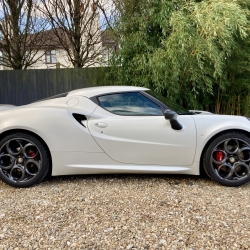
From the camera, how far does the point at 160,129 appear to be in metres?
2.37

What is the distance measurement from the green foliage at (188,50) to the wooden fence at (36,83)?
5.31ft

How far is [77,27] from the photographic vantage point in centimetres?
645

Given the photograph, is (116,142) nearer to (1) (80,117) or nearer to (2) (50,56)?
(1) (80,117)

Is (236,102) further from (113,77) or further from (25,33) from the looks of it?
(25,33)

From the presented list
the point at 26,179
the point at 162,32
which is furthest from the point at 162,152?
the point at 162,32

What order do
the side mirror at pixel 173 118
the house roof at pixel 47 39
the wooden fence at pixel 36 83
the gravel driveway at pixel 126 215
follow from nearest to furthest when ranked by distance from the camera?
the gravel driveway at pixel 126 215
the side mirror at pixel 173 118
the wooden fence at pixel 36 83
the house roof at pixel 47 39

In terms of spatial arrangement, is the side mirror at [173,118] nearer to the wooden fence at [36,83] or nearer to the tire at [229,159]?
the tire at [229,159]

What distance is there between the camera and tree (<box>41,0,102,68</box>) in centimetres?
631

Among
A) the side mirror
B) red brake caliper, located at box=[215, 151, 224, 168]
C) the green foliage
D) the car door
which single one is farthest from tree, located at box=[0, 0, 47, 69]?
red brake caliper, located at box=[215, 151, 224, 168]

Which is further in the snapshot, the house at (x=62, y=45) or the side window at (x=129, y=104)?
the house at (x=62, y=45)

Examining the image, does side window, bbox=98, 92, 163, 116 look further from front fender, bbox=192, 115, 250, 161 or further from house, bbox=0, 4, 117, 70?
house, bbox=0, 4, 117, 70

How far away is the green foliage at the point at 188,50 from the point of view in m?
3.27

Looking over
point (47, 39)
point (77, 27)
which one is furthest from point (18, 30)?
point (77, 27)

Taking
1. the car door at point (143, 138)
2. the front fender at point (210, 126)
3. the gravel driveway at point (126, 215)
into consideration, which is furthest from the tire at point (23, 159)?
the front fender at point (210, 126)
